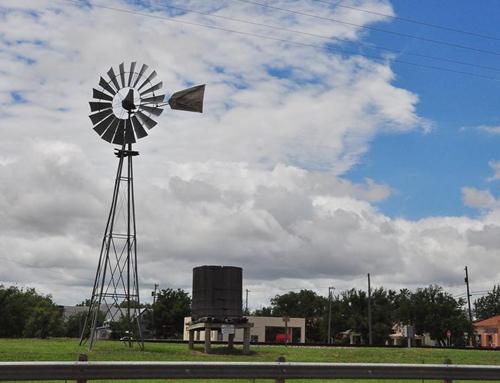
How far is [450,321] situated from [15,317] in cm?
Result: 5148

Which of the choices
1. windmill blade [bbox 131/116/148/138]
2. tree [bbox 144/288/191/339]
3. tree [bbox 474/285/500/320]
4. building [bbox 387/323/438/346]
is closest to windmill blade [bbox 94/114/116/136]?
windmill blade [bbox 131/116/148/138]

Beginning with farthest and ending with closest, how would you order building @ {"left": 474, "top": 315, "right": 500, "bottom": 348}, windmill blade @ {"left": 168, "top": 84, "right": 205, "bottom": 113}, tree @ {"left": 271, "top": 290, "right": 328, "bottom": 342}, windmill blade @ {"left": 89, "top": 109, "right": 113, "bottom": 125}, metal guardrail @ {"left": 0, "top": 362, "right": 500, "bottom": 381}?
1. tree @ {"left": 271, "top": 290, "right": 328, "bottom": 342}
2. building @ {"left": 474, "top": 315, "right": 500, "bottom": 348}
3. windmill blade @ {"left": 89, "top": 109, "right": 113, "bottom": 125}
4. windmill blade @ {"left": 168, "top": 84, "right": 205, "bottom": 113}
5. metal guardrail @ {"left": 0, "top": 362, "right": 500, "bottom": 381}

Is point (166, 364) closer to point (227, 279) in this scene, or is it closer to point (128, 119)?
point (227, 279)

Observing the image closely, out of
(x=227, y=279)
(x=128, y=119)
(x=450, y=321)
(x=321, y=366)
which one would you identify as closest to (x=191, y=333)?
(x=227, y=279)

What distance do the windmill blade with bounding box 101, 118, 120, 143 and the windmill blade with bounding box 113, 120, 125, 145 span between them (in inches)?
5.6

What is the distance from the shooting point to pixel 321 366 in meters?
11.9

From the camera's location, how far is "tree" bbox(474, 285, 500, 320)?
176 meters

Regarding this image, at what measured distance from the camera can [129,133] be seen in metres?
31.0

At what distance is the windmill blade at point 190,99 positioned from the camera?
3050 cm

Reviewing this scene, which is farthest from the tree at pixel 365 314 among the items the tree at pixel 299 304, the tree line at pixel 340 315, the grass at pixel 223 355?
the grass at pixel 223 355

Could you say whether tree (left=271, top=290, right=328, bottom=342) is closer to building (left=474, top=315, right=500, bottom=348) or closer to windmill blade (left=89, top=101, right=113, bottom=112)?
building (left=474, top=315, right=500, bottom=348)

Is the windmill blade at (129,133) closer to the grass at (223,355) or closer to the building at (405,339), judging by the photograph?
the grass at (223,355)

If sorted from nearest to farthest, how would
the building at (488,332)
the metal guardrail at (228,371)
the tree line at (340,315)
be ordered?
the metal guardrail at (228,371), the tree line at (340,315), the building at (488,332)

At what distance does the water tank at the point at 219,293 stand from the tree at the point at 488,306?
157293mm
